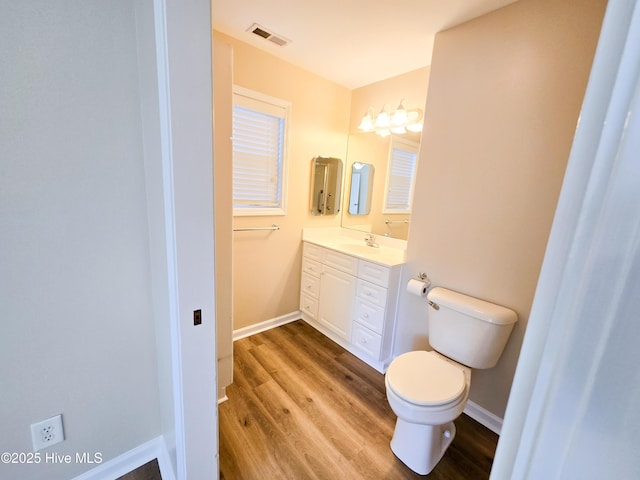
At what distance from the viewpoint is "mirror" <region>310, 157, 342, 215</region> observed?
2645 millimetres

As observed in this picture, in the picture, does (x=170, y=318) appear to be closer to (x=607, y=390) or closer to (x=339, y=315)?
(x=607, y=390)

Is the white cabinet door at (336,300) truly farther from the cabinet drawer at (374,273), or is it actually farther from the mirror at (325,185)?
the mirror at (325,185)

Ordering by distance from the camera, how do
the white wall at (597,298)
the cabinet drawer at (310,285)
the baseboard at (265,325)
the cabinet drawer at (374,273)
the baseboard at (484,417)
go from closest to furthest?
the white wall at (597,298), the baseboard at (484,417), the cabinet drawer at (374,273), the baseboard at (265,325), the cabinet drawer at (310,285)

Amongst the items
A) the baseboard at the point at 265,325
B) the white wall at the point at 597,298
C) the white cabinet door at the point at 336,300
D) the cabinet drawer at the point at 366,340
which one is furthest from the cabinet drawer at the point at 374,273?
the white wall at the point at 597,298

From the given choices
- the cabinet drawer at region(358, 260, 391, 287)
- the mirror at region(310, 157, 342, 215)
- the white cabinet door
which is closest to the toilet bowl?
the cabinet drawer at region(358, 260, 391, 287)

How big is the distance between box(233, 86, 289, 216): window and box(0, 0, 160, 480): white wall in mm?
1095

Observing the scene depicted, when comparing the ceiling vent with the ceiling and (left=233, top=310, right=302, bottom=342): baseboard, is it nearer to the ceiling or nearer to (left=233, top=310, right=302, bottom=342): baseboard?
the ceiling

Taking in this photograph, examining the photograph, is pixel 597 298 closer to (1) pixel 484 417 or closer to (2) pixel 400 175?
(1) pixel 484 417

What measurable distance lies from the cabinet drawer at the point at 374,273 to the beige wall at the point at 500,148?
27 cm

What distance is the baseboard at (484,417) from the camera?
1642 millimetres

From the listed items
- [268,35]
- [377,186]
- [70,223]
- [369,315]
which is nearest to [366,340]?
[369,315]

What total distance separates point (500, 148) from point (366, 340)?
1.59 m

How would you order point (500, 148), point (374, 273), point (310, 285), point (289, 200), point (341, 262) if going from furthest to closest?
1. point (310, 285)
2. point (289, 200)
3. point (341, 262)
4. point (374, 273)
5. point (500, 148)

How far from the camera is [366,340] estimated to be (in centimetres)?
212
